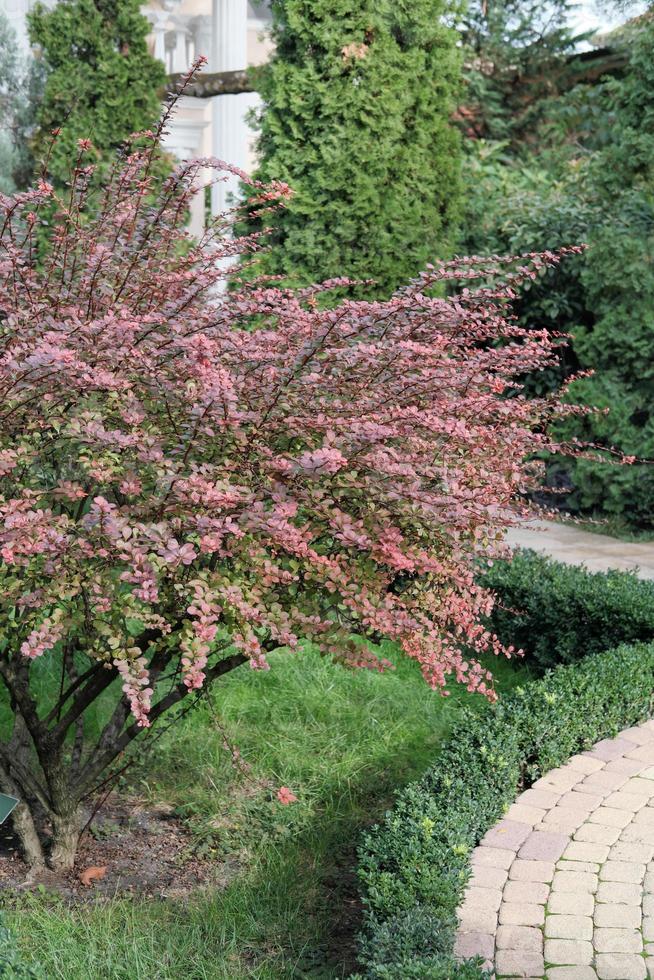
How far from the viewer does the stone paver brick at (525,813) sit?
10.9ft

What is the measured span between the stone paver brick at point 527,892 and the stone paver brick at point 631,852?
297 millimetres

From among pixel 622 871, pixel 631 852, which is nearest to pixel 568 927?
pixel 622 871

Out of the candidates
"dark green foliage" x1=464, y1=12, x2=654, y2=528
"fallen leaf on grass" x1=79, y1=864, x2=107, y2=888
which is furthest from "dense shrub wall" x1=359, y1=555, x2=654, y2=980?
"dark green foliage" x1=464, y1=12, x2=654, y2=528

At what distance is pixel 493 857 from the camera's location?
122 inches

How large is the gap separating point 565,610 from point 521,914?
2.19 metres

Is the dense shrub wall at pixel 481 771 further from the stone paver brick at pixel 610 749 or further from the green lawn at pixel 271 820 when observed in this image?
the green lawn at pixel 271 820

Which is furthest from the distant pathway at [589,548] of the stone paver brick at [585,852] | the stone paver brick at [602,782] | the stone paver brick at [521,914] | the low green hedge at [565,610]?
the stone paver brick at [521,914]

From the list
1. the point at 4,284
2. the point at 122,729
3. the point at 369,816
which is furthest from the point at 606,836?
the point at 4,284

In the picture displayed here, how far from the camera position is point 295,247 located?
814cm

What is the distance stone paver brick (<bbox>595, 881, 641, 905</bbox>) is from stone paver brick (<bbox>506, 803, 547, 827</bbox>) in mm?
377

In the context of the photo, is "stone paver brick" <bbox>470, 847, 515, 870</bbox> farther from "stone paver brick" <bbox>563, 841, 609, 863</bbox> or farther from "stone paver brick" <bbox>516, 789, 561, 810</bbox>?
"stone paver brick" <bbox>516, 789, 561, 810</bbox>

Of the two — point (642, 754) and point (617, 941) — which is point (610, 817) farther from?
point (617, 941)

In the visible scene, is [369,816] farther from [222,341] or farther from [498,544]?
[222,341]

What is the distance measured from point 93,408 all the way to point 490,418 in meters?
1.21
